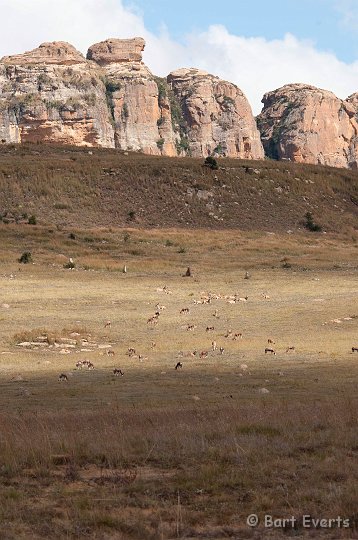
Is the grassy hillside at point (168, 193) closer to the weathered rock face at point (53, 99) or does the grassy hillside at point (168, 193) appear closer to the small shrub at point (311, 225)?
the small shrub at point (311, 225)

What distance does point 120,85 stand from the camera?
7707 inches

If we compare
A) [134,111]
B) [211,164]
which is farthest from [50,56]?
[211,164]

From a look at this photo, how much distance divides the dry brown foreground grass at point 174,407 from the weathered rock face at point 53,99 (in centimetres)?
12475

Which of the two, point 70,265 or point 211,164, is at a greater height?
point 211,164

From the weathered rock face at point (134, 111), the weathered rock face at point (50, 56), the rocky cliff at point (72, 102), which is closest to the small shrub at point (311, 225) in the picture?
the rocky cliff at point (72, 102)

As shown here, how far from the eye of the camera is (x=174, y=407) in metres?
17.2

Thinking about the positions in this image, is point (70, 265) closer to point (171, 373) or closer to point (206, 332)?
point (206, 332)

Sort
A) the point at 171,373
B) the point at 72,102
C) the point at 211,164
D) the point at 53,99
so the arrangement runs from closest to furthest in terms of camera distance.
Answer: the point at 171,373 → the point at 211,164 → the point at 53,99 → the point at 72,102

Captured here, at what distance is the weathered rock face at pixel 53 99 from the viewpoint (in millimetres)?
173500

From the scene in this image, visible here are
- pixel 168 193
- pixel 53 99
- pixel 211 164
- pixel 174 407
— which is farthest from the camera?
pixel 53 99

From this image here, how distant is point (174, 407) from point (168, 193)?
7061cm

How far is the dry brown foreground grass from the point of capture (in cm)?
909

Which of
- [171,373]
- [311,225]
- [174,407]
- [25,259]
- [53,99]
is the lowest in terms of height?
[174,407]

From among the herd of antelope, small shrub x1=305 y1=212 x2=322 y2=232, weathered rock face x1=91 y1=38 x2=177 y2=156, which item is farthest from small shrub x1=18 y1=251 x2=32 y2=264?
weathered rock face x1=91 y1=38 x2=177 y2=156
